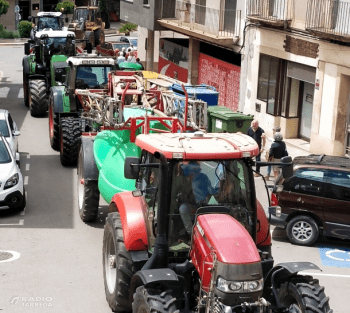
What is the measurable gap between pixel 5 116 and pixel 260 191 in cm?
662

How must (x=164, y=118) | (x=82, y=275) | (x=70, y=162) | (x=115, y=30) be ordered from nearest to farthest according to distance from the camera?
(x=82, y=275)
(x=164, y=118)
(x=70, y=162)
(x=115, y=30)

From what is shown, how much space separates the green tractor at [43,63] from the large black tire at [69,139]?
20.8ft

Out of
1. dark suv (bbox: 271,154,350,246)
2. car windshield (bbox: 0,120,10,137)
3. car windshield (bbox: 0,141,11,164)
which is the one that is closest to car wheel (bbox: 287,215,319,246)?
dark suv (bbox: 271,154,350,246)

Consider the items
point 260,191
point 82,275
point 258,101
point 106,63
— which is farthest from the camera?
point 258,101

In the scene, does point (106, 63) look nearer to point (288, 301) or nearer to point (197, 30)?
Result: point (197, 30)

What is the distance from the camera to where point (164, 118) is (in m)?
14.2

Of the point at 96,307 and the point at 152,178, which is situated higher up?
the point at 152,178

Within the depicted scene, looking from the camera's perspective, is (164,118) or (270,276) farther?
(164,118)

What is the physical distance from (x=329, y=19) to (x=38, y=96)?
399 inches

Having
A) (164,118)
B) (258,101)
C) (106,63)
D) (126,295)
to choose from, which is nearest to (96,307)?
(126,295)

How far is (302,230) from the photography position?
1450 centimetres

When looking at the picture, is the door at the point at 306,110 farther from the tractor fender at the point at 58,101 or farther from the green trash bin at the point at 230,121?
the tractor fender at the point at 58,101

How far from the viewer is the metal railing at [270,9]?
2412cm

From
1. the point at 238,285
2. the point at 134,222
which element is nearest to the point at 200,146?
the point at 134,222
